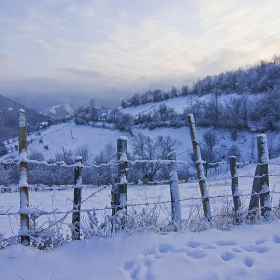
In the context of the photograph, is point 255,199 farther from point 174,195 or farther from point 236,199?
point 174,195

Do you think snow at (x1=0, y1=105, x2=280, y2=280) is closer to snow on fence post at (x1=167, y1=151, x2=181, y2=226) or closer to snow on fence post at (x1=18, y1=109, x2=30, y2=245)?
snow on fence post at (x1=18, y1=109, x2=30, y2=245)

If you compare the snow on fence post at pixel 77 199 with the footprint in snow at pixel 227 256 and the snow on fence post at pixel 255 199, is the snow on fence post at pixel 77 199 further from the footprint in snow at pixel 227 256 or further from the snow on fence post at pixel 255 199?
the snow on fence post at pixel 255 199

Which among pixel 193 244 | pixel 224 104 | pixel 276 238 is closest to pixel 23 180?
pixel 193 244

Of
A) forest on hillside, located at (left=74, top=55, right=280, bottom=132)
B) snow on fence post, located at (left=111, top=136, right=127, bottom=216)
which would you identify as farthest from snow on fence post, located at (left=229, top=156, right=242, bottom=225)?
forest on hillside, located at (left=74, top=55, right=280, bottom=132)

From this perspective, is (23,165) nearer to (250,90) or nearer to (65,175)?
(65,175)

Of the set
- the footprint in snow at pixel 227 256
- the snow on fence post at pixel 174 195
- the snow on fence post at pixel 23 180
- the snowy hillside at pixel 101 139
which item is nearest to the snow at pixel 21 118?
the snow on fence post at pixel 23 180

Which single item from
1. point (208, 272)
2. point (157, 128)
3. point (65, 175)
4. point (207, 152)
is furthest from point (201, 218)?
point (157, 128)

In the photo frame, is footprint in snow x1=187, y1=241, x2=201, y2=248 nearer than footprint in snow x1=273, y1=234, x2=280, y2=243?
Yes

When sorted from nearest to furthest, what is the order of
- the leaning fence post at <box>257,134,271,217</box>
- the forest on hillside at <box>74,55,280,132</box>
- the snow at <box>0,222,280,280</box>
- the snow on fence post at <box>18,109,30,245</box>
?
the snow at <box>0,222,280,280</box>
the snow on fence post at <box>18,109,30,245</box>
the leaning fence post at <box>257,134,271,217</box>
the forest on hillside at <box>74,55,280,132</box>

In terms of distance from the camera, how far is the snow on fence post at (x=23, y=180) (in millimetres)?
3029

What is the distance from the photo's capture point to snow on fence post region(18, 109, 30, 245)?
3.03 metres

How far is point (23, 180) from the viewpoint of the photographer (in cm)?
308

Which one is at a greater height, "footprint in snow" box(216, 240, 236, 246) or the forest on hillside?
the forest on hillside

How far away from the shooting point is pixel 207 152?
40.2 m
